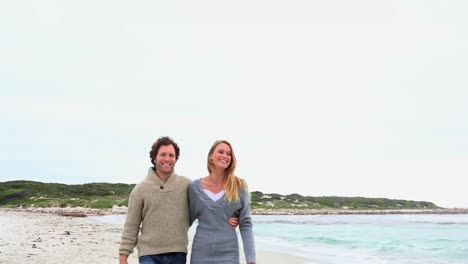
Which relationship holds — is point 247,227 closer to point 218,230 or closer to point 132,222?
point 218,230

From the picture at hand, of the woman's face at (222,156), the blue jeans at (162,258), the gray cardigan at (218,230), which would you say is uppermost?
the woman's face at (222,156)

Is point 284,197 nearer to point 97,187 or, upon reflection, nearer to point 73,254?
point 97,187

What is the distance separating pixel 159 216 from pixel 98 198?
92482 mm

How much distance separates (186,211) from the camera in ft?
15.5

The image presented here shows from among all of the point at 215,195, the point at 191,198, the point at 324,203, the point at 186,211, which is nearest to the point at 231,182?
the point at 215,195

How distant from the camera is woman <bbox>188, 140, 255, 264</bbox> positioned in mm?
4504

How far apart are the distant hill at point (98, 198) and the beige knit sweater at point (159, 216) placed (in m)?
79.0

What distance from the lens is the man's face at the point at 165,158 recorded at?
15.3ft

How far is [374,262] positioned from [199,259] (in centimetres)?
1780

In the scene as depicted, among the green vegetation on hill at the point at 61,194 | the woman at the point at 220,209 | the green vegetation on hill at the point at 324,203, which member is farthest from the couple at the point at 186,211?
the green vegetation on hill at the point at 324,203

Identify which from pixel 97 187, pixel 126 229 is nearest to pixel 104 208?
pixel 97 187

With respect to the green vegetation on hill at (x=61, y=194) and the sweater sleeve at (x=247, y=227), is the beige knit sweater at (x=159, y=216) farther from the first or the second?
the green vegetation on hill at (x=61, y=194)

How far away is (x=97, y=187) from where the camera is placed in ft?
378

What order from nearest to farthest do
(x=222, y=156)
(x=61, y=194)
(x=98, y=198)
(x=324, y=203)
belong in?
(x=222, y=156), (x=98, y=198), (x=61, y=194), (x=324, y=203)
